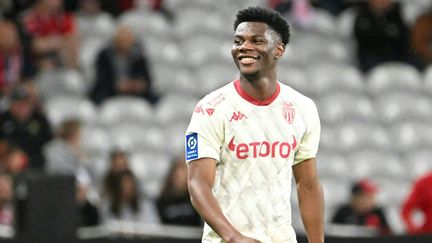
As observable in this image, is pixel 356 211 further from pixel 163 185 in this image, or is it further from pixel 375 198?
pixel 163 185

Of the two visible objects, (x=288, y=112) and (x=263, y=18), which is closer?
(x=263, y=18)

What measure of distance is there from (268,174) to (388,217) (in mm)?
6254

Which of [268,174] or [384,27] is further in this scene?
[384,27]

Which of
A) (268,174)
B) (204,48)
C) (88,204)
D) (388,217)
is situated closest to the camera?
(268,174)

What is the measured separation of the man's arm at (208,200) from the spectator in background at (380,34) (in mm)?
7698

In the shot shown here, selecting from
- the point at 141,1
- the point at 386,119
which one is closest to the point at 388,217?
the point at 386,119

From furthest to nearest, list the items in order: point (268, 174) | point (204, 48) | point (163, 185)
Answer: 1. point (204, 48)
2. point (163, 185)
3. point (268, 174)

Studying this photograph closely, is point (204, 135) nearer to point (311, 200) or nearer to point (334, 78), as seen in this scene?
point (311, 200)

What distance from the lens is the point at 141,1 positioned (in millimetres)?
12477

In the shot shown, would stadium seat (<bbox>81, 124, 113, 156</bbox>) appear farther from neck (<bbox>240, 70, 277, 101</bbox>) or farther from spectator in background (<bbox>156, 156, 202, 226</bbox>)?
neck (<bbox>240, 70, 277, 101</bbox>)

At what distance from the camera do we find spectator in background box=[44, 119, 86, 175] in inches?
407

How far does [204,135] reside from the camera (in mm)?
5191

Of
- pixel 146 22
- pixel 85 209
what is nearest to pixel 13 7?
pixel 146 22

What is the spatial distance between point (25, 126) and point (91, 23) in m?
1.90
